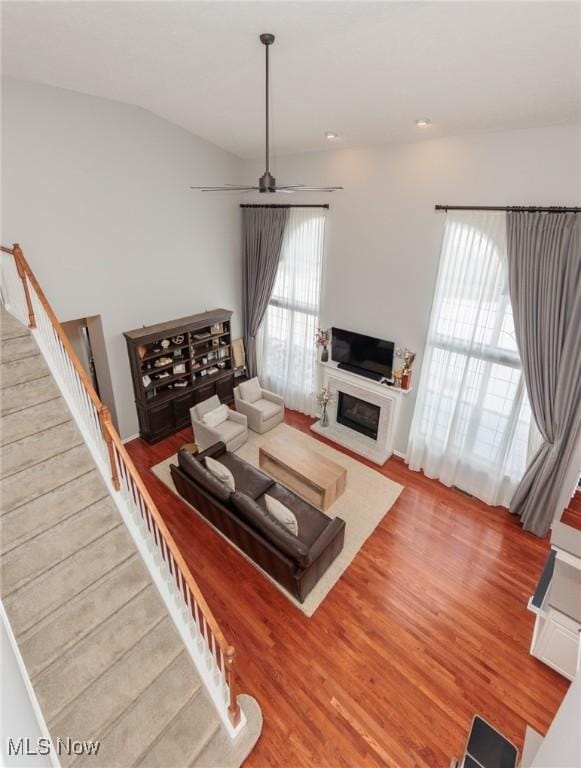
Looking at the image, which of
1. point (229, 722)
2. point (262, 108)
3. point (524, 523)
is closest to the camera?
point (229, 722)

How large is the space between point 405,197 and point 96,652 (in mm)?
5959

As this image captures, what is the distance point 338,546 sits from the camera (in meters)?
4.39

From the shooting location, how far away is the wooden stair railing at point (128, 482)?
2.64 metres

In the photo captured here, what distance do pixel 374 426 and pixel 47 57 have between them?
6.25 metres

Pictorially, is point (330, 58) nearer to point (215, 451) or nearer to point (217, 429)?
point (215, 451)

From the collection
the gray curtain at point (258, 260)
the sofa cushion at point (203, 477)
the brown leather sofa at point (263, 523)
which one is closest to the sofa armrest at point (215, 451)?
the brown leather sofa at point (263, 523)

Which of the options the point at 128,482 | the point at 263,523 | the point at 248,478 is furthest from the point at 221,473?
the point at 128,482

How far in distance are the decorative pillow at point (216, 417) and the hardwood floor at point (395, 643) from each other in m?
1.49

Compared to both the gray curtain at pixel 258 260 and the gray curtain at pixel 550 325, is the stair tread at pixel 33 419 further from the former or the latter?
the gray curtain at pixel 550 325

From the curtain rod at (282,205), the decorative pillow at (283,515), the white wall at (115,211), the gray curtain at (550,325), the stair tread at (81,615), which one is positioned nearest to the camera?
the stair tread at (81,615)

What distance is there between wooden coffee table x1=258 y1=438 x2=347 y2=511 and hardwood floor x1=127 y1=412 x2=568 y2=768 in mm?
831

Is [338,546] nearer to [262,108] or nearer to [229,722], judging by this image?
[229,722]

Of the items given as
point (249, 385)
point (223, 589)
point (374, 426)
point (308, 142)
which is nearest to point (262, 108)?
point (308, 142)

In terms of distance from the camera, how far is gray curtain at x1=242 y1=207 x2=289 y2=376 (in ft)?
22.1
